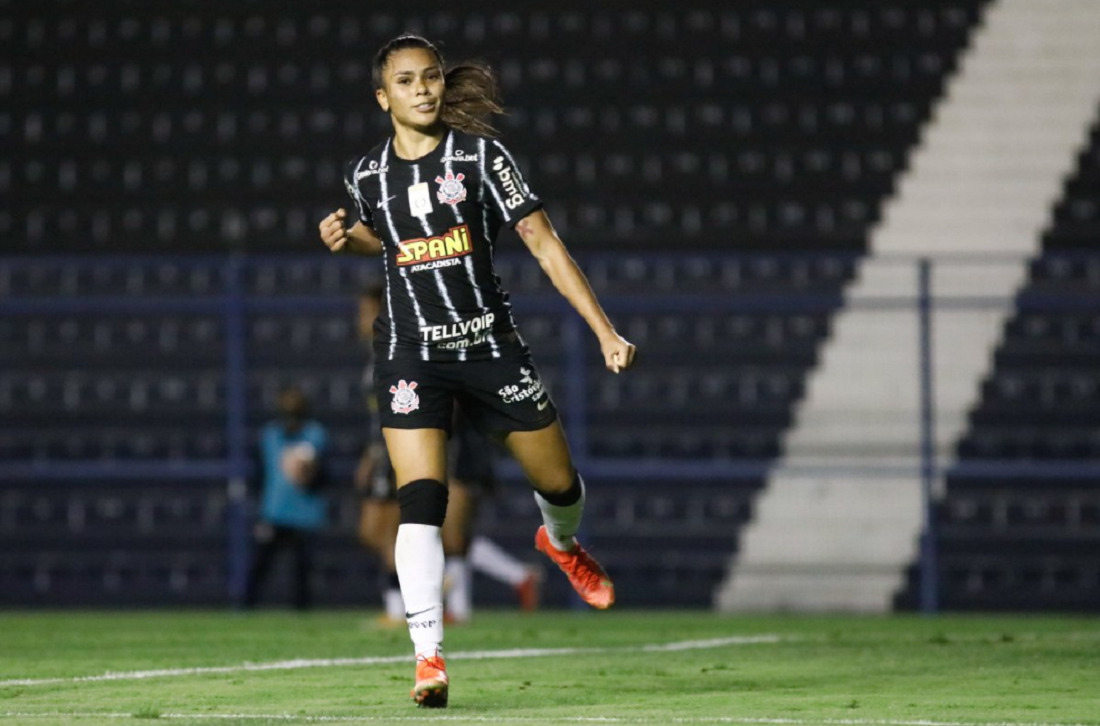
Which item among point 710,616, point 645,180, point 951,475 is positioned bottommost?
point 710,616

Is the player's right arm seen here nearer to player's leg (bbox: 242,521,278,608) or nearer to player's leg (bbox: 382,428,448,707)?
player's leg (bbox: 382,428,448,707)

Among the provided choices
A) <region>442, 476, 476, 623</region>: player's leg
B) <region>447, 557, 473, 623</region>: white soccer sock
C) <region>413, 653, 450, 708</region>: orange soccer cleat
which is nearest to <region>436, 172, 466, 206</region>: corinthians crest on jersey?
<region>413, 653, 450, 708</region>: orange soccer cleat

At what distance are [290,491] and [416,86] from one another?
Answer: 8.13 meters

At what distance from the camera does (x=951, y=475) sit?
Answer: 13.5 meters

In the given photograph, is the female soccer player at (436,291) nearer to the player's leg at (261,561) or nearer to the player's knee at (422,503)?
the player's knee at (422,503)

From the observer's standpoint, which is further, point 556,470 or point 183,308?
point 183,308

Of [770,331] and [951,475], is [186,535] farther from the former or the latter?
[951,475]

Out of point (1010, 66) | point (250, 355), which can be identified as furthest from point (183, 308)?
point (1010, 66)

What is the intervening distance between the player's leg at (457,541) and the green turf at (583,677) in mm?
553

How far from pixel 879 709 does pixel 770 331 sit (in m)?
8.66

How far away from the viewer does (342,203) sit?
1639 cm

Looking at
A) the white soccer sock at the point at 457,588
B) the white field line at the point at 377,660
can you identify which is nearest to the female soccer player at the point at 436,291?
the white field line at the point at 377,660

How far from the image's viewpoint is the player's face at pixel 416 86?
5824 millimetres

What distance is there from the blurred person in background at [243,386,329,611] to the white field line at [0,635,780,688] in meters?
4.89
